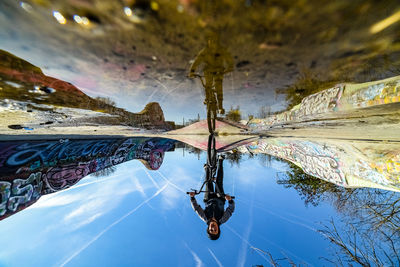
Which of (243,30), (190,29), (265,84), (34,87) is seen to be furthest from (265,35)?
(34,87)

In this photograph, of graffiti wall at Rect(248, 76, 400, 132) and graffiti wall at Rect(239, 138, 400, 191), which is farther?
graffiti wall at Rect(239, 138, 400, 191)

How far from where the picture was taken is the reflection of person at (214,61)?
4.00 feet

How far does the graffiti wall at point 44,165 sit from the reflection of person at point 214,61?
482 cm

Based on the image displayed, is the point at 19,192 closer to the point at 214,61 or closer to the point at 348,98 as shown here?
the point at 214,61

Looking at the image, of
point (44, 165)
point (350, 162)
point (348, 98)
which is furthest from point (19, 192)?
point (350, 162)

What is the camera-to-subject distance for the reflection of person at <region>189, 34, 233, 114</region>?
1221 mm

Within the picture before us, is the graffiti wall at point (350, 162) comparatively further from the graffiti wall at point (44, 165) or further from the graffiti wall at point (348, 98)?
the graffiti wall at point (44, 165)

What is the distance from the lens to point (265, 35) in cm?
114

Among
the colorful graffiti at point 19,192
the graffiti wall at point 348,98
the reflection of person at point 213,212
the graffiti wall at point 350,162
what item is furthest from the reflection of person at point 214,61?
the colorful graffiti at point 19,192

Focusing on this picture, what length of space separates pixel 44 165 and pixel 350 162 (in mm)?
8230

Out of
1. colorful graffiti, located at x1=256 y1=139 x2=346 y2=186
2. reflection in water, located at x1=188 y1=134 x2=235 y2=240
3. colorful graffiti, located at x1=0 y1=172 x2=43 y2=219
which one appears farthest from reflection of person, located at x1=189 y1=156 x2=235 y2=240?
colorful graffiti, located at x1=0 y1=172 x2=43 y2=219

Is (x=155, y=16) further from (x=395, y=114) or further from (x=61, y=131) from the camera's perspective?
(x=61, y=131)

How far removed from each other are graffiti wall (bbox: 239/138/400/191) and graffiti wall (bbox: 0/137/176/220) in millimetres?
7303

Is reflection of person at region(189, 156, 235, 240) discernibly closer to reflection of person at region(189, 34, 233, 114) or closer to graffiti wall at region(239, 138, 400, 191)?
reflection of person at region(189, 34, 233, 114)
